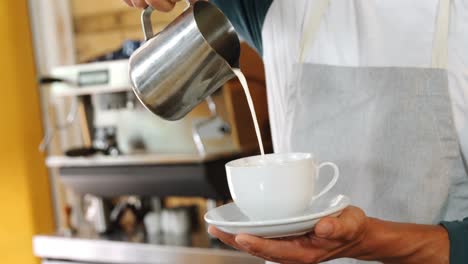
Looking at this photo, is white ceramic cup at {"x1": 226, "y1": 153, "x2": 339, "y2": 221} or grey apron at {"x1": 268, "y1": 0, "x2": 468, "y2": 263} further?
grey apron at {"x1": 268, "y1": 0, "x2": 468, "y2": 263}

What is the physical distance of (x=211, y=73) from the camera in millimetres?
831

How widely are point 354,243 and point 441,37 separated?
0.35m

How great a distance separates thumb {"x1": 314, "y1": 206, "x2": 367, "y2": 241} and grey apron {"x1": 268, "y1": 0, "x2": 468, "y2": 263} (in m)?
0.25

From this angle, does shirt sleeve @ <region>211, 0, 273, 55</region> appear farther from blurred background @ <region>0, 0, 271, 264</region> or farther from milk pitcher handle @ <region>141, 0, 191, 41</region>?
blurred background @ <region>0, 0, 271, 264</region>

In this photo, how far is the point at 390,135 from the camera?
34.5 inches

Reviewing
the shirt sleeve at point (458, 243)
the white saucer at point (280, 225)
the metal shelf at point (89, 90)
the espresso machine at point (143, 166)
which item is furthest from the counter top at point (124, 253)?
the white saucer at point (280, 225)

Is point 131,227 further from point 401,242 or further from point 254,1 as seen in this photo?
point 401,242

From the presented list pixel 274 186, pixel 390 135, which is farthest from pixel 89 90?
pixel 274 186

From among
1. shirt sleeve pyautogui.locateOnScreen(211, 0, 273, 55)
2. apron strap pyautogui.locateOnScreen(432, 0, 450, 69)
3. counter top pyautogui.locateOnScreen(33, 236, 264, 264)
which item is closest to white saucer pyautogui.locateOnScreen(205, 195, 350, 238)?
apron strap pyautogui.locateOnScreen(432, 0, 450, 69)

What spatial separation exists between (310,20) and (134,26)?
4.07 ft

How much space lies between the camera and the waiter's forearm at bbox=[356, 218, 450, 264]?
68 centimetres

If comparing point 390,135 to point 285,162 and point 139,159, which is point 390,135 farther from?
point 139,159

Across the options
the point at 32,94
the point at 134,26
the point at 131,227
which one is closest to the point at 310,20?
the point at 131,227

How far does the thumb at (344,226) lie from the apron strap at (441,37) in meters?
0.32
